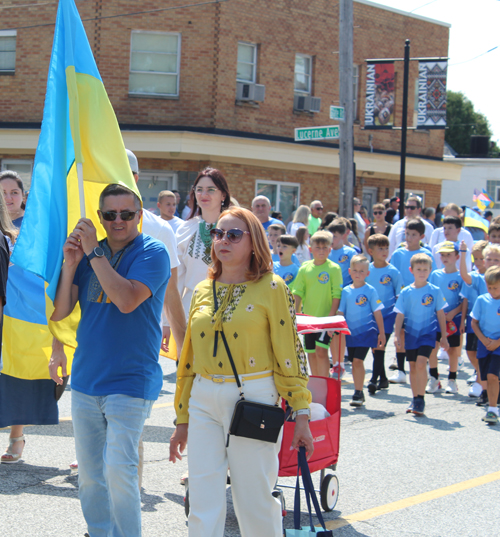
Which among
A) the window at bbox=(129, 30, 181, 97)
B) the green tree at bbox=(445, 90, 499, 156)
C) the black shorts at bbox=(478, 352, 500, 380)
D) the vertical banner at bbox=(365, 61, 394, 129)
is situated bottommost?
the black shorts at bbox=(478, 352, 500, 380)

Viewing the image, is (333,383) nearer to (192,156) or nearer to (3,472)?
(3,472)

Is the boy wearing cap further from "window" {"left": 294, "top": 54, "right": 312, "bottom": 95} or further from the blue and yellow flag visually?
"window" {"left": 294, "top": 54, "right": 312, "bottom": 95}

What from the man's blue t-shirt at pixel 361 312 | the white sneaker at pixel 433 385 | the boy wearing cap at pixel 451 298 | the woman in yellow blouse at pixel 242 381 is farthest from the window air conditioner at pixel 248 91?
the woman in yellow blouse at pixel 242 381

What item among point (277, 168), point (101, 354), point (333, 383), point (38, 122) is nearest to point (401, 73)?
point (277, 168)

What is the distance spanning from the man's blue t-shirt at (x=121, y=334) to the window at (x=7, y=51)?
18.9 metres

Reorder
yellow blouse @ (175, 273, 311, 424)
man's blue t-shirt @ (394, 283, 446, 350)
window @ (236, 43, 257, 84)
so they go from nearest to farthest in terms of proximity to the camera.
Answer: yellow blouse @ (175, 273, 311, 424)
man's blue t-shirt @ (394, 283, 446, 350)
window @ (236, 43, 257, 84)

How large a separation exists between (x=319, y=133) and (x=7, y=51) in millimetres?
10958

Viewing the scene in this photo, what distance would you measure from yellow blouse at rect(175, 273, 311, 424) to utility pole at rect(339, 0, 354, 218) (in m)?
11.2

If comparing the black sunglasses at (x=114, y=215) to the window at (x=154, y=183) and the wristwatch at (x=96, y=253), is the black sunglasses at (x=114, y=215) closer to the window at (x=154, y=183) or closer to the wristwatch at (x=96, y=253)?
the wristwatch at (x=96, y=253)

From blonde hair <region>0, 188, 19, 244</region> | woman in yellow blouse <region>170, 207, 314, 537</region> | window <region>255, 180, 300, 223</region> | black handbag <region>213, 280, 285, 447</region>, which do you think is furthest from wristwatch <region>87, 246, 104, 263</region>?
window <region>255, 180, 300, 223</region>

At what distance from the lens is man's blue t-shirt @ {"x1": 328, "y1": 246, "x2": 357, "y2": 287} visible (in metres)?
10.1

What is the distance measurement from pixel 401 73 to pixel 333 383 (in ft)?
72.3

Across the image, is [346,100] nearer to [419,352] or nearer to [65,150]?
[419,352]

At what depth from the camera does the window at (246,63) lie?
21.0 m
